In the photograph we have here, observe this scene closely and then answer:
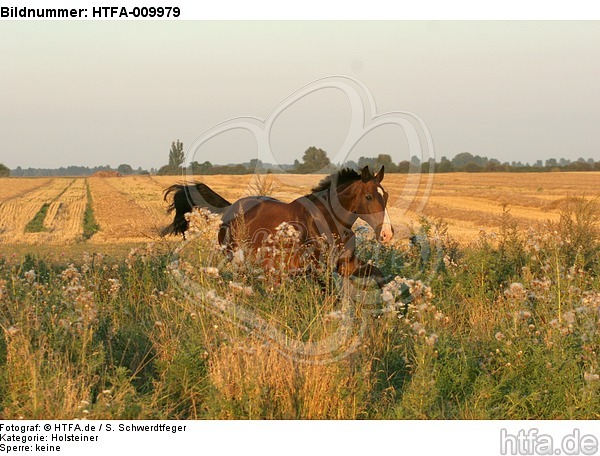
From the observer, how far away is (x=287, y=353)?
248 inches

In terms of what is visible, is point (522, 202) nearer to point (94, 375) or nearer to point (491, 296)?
point (491, 296)

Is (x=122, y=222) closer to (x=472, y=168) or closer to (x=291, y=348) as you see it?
(x=291, y=348)

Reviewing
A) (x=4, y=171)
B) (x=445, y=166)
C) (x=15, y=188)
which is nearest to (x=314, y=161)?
(x=15, y=188)

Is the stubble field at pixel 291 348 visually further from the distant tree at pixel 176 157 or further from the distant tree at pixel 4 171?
the distant tree at pixel 4 171

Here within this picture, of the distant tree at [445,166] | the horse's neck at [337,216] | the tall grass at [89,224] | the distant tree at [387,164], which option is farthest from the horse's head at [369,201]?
the distant tree at [445,166]

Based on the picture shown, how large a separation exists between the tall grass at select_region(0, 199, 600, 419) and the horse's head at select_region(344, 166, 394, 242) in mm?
1183

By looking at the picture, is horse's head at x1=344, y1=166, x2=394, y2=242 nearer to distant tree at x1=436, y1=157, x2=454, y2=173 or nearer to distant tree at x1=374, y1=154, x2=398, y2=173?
distant tree at x1=374, y1=154, x2=398, y2=173

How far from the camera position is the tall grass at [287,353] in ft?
19.1

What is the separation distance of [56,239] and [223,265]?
16.4m

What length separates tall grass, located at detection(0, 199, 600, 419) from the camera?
229 inches

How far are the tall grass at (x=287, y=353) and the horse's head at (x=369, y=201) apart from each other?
1.18 m

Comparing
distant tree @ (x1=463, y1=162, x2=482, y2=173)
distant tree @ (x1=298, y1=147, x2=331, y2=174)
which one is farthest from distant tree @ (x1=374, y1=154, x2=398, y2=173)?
distant tree @ (x1=463, y1=162, x2=482, y2=173)

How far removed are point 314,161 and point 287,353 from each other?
6.73 meters

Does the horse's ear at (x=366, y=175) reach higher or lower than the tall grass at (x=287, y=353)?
higher
